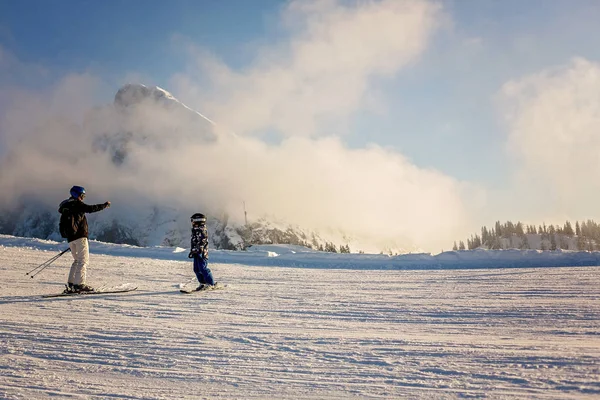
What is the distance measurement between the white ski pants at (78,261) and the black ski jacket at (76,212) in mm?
148

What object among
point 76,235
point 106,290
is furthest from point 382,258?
point 76,235

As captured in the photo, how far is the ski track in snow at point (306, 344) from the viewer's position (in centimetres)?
368

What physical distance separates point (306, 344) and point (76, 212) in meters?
7.06

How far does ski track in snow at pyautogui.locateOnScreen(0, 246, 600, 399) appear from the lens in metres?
3.68

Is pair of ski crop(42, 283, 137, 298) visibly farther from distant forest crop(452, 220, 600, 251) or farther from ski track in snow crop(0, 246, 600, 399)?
distant forest crop(452, 220, 600, 251)

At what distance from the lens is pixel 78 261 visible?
9.18 meters

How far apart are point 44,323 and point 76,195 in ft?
13.6

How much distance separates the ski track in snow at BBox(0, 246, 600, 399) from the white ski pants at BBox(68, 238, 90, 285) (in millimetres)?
750

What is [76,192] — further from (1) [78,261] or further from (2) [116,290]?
(2) [116,290]

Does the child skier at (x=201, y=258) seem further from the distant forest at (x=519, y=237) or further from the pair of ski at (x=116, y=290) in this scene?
the distant forest at (x=519, y=237)

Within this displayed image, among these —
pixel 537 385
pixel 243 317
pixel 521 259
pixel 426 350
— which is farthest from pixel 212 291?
pixel 521 259

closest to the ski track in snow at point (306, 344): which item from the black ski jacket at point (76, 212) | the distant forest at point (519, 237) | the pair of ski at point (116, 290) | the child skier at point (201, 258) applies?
the pair of ski at point (116, 290)

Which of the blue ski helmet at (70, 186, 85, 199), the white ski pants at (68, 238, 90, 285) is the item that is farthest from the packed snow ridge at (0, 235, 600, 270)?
the blue ski helmet at (70, 186, 85, 199)

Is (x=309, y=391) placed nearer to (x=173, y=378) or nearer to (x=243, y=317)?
(x=173, y=378)
